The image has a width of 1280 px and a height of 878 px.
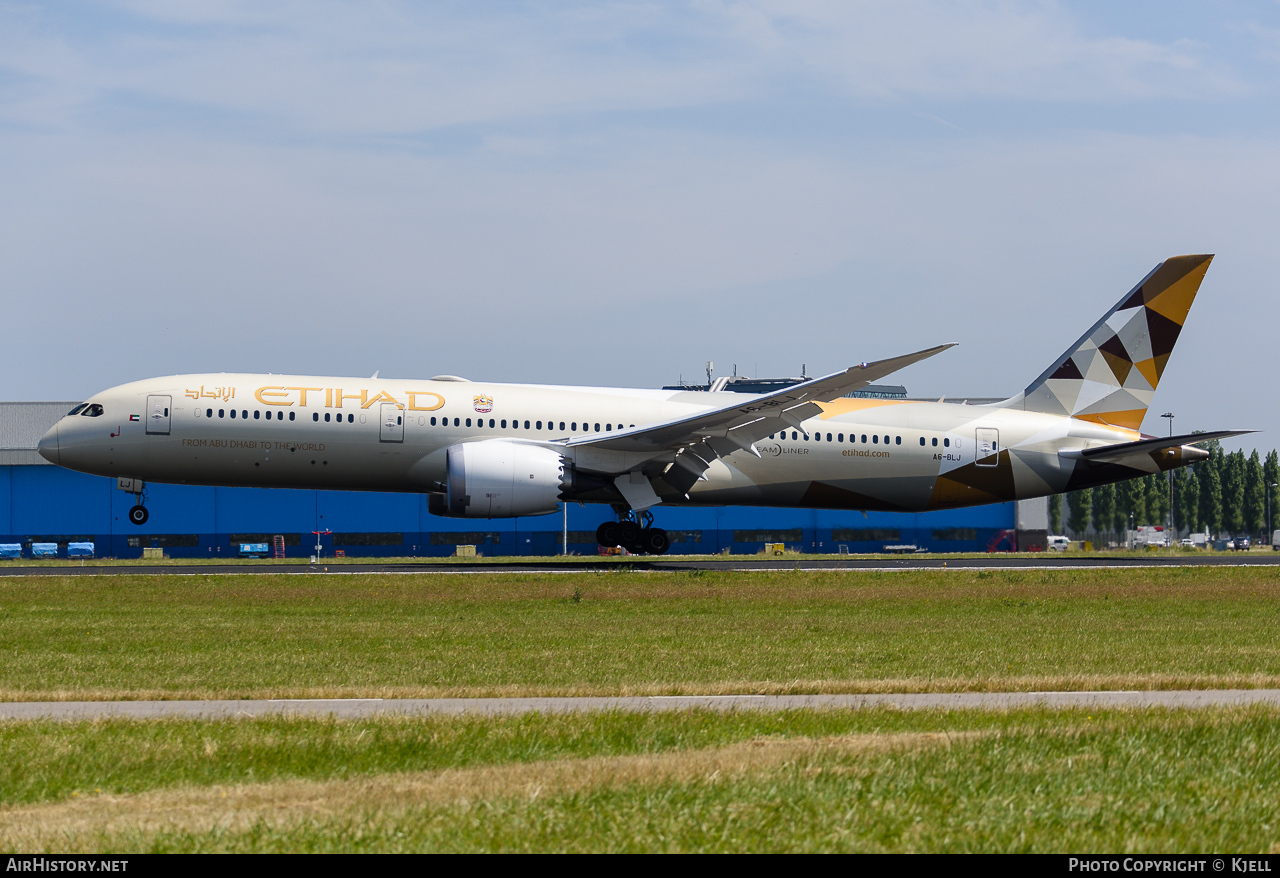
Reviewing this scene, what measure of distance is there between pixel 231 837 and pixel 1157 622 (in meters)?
18.7

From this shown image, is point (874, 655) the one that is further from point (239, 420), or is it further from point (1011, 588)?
point (239, 420)

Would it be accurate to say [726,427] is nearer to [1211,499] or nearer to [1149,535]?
[1149,535]

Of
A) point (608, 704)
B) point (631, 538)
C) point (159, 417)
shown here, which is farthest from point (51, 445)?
point (608, 704)

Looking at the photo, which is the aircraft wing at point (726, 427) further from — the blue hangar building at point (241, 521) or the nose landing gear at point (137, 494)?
the blue hangar building at point (241, 521)

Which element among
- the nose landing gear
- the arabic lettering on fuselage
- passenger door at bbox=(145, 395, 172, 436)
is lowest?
the nose landing gear

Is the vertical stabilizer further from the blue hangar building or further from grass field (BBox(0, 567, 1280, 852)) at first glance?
the blue hangar building

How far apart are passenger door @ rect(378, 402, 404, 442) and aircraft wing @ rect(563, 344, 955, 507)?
4.37 meters

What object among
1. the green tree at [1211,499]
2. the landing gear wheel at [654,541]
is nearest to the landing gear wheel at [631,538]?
the landing gear wheel at [654,541]

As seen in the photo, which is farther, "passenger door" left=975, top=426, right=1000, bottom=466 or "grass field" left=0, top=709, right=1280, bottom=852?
"passenger door" left=975, top=426, right=1000, bottom=466

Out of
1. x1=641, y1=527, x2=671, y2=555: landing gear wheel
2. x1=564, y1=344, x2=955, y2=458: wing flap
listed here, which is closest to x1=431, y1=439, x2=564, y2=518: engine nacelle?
x1=564, y1=344, x2=955, y2=458: wing flap

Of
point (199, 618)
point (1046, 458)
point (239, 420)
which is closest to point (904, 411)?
point (1046, 458)

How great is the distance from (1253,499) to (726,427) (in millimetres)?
114531

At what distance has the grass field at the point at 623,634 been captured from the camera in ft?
46.4

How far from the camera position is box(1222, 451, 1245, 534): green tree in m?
129
